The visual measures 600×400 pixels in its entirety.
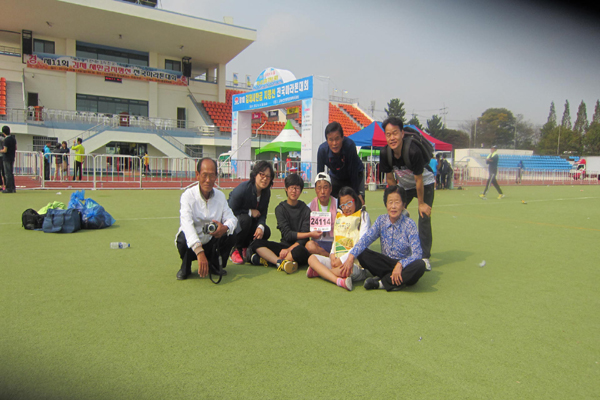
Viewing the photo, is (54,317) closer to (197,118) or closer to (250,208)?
(250,208)

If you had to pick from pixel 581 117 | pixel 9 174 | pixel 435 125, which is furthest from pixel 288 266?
pixel 581 117

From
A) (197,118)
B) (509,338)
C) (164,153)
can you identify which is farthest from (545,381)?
(197,118)

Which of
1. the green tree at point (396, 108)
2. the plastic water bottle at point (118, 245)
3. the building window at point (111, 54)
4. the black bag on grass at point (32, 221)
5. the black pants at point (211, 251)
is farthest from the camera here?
the green tree at point (396, 108)

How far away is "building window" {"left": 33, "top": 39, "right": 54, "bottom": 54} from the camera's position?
1078 inches

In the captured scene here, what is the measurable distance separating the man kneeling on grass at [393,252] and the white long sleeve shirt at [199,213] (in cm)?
131

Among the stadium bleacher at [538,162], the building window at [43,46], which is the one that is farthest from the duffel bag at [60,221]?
the stadium bleacher at [538,162]

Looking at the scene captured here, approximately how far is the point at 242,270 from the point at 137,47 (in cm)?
2972

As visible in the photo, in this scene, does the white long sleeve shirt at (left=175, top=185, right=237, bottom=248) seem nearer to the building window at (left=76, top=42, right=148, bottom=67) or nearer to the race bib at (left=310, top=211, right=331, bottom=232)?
the race bib at (left=310, top=211, right=331, bottom=232)

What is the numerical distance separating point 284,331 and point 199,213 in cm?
167

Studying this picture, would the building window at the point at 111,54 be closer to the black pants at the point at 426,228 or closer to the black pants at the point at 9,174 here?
the black pants at the point at 9,174

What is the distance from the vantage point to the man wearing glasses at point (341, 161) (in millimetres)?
4848

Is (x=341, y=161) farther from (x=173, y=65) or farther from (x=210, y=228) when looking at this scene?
(x=173, y=65)

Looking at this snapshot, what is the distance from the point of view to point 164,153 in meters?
27.3

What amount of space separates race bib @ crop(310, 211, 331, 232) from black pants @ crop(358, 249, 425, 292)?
60cm
